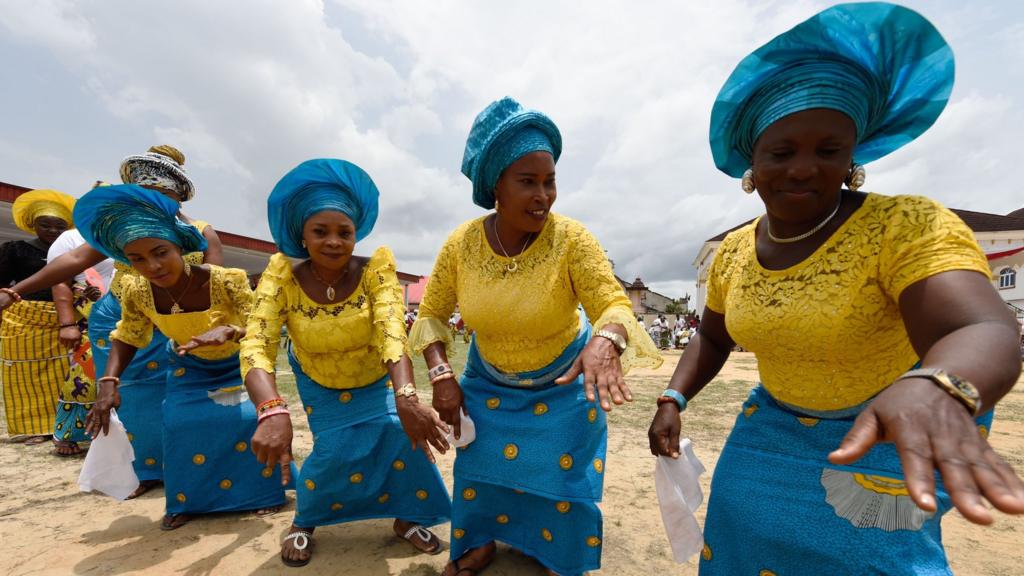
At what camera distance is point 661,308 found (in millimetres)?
68438

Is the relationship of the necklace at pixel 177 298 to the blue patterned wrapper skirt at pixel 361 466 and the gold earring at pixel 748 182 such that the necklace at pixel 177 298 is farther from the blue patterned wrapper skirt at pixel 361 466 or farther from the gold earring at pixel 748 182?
the gold earring at pixel 748 182

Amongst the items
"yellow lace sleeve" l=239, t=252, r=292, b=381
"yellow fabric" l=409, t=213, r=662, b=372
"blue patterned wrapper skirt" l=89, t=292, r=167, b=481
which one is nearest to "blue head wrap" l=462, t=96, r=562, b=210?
"yellow fabric" l=409, t=213, r=662, b=372

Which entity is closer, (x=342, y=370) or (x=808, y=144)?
(x=808, y=144)

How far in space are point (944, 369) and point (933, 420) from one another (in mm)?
154

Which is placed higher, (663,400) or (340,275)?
(340,275)

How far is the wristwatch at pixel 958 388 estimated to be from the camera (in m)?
0.87

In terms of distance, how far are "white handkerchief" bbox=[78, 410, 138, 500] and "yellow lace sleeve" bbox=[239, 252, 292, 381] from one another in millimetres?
1476

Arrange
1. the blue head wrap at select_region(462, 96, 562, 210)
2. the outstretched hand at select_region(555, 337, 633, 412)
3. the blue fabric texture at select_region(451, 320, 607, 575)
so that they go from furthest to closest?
the blue fabric texture at select_region(451, 320, 607, 575) < the blue head wrap at select_region(462, 96, 562, 210) < the outstretched hand at select_region(555, 337, 633, 412)

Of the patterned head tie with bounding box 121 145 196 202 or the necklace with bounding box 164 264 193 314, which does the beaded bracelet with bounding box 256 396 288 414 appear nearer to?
the necklace with bounding box 164 264 193 314

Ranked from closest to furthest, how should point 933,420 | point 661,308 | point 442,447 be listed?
point 933,420 < point 442,447 < point 661,308

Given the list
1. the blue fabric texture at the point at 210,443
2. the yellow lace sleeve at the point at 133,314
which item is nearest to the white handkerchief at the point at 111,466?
the blue fabric texture at the point at 210,443

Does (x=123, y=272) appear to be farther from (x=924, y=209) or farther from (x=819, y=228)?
(x=924, y=209)

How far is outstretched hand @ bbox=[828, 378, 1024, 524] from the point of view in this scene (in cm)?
75

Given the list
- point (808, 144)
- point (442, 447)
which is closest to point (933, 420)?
point (808, 144)
